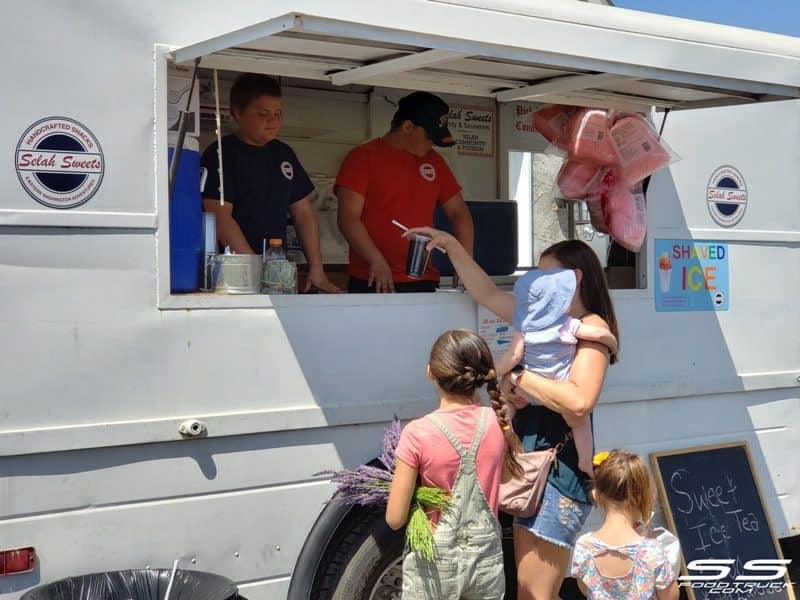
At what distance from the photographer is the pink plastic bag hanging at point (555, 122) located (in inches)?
183

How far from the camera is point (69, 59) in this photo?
3.36 metres

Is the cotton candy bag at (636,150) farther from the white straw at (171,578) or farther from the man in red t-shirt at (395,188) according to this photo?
the white straw at (171,578)

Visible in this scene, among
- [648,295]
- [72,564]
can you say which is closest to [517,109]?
[648,295]

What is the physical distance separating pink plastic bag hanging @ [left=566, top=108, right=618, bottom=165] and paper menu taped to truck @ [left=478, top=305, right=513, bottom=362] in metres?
0.82

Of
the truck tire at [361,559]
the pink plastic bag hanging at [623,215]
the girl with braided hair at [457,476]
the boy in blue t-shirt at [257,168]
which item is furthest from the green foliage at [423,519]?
the pink plastic bag hanging at [623,215]

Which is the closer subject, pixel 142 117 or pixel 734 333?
pixel 142 117

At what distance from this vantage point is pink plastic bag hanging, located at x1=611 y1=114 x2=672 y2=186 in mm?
4473

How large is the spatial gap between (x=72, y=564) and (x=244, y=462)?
2.06 feet

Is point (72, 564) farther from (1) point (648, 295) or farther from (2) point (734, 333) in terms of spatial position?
(2) point (734, 333)

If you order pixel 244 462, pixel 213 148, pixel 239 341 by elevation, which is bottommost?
pixel 244 462

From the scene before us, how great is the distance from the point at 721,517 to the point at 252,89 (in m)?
2.70

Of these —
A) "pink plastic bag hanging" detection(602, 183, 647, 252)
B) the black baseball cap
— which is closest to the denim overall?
"pink plastic bag hanging" detection(602, 183, 647, 252)

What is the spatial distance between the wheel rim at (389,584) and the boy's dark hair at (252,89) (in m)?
1.91

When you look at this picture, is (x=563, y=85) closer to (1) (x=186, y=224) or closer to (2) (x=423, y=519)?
(1) (x=186, y=224)
